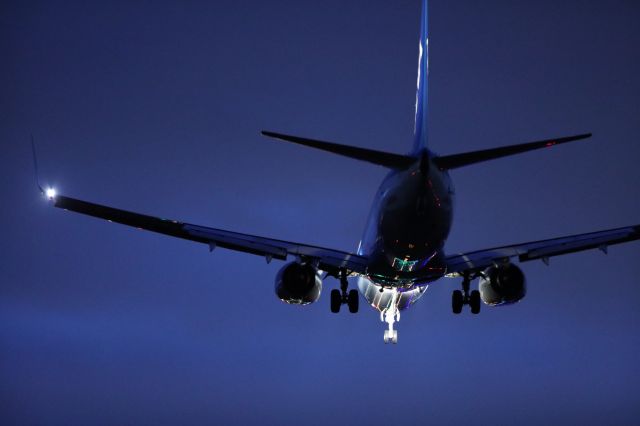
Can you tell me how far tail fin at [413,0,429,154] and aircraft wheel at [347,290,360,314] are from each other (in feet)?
20.6

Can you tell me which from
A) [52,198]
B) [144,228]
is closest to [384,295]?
[144,228]

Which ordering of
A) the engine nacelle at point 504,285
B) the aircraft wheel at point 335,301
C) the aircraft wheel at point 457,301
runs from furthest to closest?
the aircraft wheel at point 335,301 → the aircraft wheel at point 457,301 → the engine nacelle at point 504,285

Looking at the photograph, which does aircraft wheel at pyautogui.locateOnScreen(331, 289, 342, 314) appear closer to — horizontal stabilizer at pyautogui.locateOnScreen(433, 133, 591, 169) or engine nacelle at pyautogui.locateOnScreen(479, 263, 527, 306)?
engine nacelle at pyautogui.locateOnScreen(479, 263, 527, 306)

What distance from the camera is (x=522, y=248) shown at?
25984mm

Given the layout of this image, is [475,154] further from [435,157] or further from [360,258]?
[360,258]

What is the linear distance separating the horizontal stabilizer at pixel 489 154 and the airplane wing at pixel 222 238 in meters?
5.09

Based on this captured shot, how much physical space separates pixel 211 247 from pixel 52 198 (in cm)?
485

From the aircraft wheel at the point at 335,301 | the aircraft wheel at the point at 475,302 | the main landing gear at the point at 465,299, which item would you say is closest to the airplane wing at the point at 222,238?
the aircraft wheel at the point at 335,301

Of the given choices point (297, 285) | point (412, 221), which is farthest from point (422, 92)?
point (297, 285)

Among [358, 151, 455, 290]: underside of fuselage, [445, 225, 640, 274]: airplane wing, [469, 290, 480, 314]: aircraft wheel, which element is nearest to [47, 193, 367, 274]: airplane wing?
[358, 151, 455, 290]: underside of fuselage

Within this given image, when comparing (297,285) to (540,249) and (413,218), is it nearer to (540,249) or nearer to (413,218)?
(413,218)

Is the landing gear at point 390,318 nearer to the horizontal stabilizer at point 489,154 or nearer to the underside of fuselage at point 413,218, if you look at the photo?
the underside of fuselage at point 413,218

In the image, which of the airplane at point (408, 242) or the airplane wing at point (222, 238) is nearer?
the airplane at point (408, 242)

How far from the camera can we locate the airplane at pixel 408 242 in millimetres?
21078
